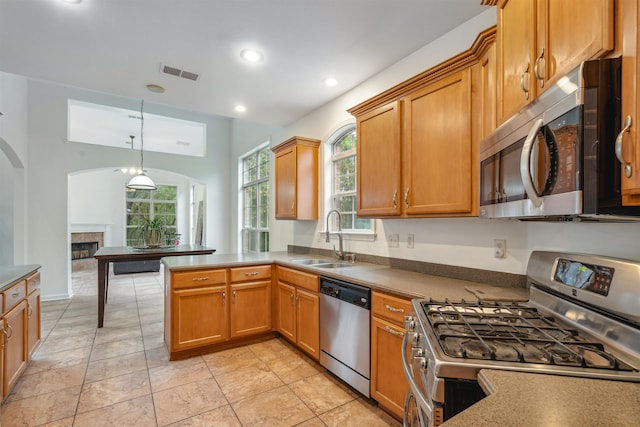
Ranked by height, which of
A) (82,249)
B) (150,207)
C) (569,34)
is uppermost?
(569,34)

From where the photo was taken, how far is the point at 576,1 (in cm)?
102

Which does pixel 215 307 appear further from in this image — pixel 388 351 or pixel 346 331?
Result: pixel 388 351

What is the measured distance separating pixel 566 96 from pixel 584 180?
0.28 m

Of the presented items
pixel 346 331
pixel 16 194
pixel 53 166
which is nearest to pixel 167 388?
pixel 346 331

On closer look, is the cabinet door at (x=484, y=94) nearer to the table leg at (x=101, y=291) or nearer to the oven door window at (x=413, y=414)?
the oven door window at (x=413, y=414)

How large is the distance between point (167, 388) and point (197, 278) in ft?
2.95

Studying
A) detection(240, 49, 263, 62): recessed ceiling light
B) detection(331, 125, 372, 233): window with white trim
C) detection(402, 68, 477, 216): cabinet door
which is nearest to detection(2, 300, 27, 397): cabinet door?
detection(240, 49, 263, 62): recessed ceiling light

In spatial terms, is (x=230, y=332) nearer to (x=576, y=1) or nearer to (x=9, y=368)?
(x=9, y=368)

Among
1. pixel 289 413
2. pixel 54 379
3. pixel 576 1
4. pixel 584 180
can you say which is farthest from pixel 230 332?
pixel 576 1

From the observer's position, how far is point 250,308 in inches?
122

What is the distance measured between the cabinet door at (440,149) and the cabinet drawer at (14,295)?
9.42 ft

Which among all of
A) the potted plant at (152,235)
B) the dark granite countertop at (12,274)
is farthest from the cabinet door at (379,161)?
the potted plant at (152,235)

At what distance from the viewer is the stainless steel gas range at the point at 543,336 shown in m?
0.90

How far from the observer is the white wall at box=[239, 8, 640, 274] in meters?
1.44
